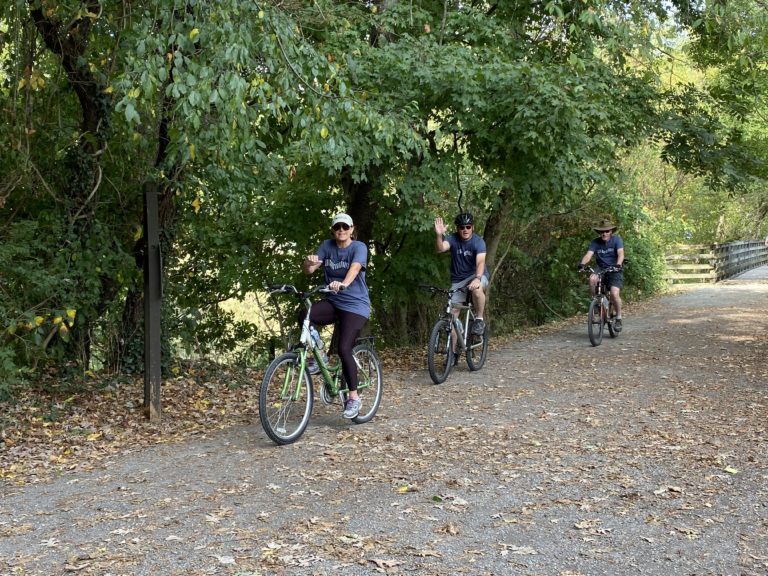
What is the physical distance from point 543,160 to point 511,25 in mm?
2983

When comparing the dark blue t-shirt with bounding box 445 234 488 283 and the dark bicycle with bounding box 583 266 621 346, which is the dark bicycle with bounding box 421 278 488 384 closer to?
the dark blue t-shirt with bounding box 445 234 488 283

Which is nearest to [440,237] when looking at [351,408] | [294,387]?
[351,408]

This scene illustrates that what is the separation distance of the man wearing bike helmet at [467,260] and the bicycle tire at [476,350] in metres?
0.30

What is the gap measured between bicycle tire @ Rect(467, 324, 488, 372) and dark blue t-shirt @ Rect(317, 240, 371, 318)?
129 inches

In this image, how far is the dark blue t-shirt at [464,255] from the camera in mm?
9984

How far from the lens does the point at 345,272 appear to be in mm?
7352

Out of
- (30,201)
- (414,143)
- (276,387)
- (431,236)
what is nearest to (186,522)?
(276,387)

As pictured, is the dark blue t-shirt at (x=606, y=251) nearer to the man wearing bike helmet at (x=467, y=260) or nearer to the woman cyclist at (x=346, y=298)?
the man wearing bike helmet at (x=467, y=260)

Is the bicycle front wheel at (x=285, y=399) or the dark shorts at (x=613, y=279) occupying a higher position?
the dark shorts at (x=613, y=279)

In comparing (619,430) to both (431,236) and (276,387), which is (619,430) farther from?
(431,236)

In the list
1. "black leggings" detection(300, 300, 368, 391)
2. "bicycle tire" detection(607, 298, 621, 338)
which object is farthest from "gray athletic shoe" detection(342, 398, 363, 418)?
"bicycle tire" detection(607, 298, 621, 338)

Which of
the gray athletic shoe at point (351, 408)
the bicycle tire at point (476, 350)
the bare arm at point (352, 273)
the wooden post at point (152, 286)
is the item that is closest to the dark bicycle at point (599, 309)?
the bicycle tire at point (476, 350)

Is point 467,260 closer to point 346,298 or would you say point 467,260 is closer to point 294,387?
point 346,298

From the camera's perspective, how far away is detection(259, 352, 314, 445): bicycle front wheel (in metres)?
6.59
